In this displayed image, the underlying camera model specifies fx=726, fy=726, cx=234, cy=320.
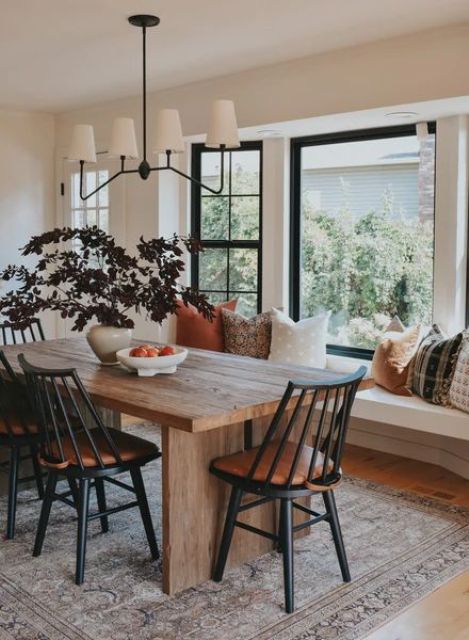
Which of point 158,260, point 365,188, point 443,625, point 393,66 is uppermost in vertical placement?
point 393,66

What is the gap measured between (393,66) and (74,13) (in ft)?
5.68

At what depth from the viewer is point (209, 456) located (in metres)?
2.85

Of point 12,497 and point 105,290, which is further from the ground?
point 105,290

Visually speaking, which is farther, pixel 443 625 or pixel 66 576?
pixel 66 576

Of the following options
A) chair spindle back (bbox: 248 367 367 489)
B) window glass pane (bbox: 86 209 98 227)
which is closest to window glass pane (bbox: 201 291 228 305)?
window glass pane (bbox: 86 209 98 227)

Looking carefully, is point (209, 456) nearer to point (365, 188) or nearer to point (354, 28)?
point (354, 28)

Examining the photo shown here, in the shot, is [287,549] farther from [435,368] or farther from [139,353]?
[435,368]

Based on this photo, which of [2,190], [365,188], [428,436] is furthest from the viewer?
[2,190]

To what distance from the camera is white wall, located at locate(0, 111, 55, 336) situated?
6.11 metres

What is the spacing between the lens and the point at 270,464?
2.73m

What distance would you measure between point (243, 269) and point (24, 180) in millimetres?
2154

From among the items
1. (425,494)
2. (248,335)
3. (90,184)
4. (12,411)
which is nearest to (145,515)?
(12,411)

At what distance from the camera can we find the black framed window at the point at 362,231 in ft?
15.4

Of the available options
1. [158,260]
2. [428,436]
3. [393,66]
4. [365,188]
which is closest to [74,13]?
[158,260]
